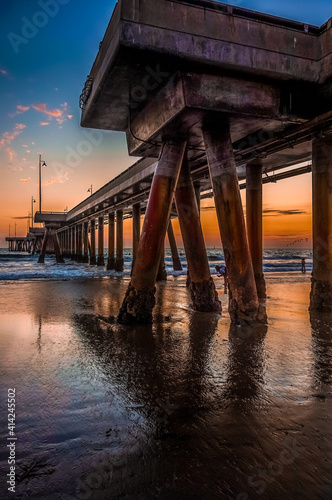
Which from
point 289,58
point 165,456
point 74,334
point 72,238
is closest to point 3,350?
point 74,334

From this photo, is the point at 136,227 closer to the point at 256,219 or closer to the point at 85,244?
the point at 256,219

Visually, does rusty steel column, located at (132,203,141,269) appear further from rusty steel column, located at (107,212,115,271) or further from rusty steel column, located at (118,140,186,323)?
rusty steel column, located at (118,140,186,323)

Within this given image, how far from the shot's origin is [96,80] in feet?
24.6

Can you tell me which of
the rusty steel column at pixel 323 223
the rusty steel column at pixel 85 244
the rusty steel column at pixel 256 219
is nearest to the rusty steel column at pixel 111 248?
the rusty steel column at pixel 85 244

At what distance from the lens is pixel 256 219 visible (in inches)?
431

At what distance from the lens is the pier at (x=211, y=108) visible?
6027mm

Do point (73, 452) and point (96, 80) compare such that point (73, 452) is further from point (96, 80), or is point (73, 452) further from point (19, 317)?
point (96, 80)

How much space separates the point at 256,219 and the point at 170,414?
8.78 meters

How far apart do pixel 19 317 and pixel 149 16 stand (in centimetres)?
689

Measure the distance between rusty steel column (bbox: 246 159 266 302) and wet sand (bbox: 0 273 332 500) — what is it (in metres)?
4.60

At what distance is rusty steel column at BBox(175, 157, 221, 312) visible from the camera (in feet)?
28.5

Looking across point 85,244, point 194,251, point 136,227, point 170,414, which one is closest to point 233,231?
point 194,251

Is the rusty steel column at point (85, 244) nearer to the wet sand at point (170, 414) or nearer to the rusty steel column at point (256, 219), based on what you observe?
the rusty steel column at point (256, 219)

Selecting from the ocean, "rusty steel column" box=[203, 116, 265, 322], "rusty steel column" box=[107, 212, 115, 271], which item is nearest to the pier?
"rusty steel column" box=[203, 116, 265, 322]
